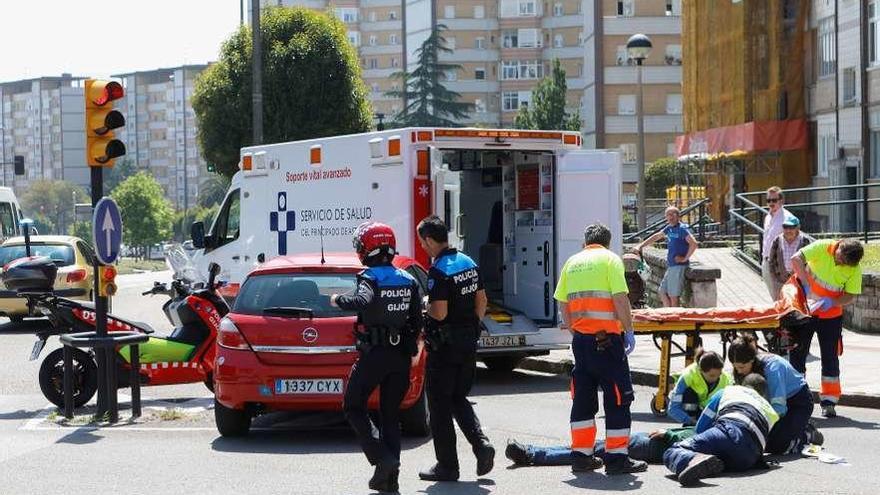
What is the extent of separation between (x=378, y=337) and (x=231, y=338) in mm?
2764

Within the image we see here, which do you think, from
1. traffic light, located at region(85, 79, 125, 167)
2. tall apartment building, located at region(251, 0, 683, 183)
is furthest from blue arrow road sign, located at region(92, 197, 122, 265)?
tall apartment building, located at region(251, 0, 683, 183)

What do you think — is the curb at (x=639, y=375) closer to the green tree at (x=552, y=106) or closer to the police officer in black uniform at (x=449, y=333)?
the police officer in black uniform at (x=449, y=333)

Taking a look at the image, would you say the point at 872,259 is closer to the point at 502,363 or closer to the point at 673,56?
the point at 502,363

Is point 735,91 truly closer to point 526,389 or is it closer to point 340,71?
point 340,71

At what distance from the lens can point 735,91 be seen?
4862cm

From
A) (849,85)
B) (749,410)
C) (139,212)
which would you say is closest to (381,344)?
(749,410)

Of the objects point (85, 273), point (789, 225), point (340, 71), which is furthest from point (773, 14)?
point (789, 225)

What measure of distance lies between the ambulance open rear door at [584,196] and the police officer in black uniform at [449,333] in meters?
6.71

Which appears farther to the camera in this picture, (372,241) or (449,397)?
(449,397)

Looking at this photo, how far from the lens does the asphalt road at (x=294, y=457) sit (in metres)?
9.30

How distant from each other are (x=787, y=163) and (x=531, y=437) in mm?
36740

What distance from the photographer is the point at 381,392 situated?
9.05 meters

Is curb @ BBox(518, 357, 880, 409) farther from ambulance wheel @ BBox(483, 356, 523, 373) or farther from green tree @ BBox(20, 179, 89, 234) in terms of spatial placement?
green tree @ BBox(20, 179, 89, 234)

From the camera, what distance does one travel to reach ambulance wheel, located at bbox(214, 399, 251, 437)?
37.8 ft
